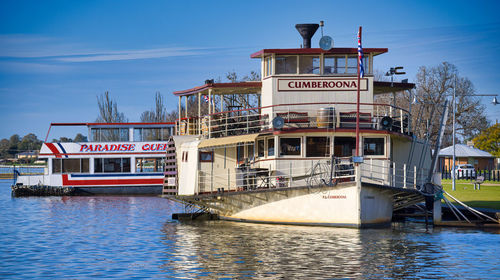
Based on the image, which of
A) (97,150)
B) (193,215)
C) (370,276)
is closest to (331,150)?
(193,215)

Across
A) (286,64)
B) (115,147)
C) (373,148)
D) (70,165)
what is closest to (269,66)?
(286,64)

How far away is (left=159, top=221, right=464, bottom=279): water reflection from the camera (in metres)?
18.7

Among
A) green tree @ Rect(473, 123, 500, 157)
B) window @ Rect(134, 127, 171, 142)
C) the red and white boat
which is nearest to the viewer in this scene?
the red and white boat

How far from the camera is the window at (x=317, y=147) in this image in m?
28.7

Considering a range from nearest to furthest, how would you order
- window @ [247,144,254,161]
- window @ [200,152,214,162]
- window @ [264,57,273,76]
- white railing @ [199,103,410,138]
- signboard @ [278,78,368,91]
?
white railing @ [199,103,410,138]
signboard @ [278,78,368,91]
window @ [264,57,273,76]
window @ [247,144,254,161]
window @ [200,152,214,162]

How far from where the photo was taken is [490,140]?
90000 mm

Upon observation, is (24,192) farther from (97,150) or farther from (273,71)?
(273,71)

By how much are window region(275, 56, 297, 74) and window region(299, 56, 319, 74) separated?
1.03 ft

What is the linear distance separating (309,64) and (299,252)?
11626 mm

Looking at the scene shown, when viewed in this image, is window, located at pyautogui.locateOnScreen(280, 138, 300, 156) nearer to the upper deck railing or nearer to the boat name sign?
the upper deck railing

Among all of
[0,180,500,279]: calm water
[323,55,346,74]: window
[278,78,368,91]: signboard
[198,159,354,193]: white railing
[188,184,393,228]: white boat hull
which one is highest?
[323,55,346,74]: window

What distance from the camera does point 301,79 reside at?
30547 millimetres

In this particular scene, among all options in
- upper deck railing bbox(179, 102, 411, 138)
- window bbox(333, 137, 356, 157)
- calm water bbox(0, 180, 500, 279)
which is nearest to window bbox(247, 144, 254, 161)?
upper deck railing bbox(179, 102, 411, 138)

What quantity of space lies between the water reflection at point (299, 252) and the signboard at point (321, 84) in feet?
20.8
